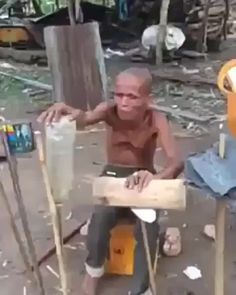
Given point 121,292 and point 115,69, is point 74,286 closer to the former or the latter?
point 121,292

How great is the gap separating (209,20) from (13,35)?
2.61 meters

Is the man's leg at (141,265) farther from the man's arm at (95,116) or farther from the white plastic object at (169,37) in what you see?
the white plastic object at (169,37)

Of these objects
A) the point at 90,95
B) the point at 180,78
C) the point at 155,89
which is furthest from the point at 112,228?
the point at 180,78

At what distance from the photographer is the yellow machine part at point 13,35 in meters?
9.49

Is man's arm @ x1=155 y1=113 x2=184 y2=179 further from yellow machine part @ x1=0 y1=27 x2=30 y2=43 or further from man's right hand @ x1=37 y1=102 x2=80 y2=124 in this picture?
yellow machine part @ x1=0 y1=27 x2=30 y2=43

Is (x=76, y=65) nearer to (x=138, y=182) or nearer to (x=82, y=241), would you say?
(x=82, y=241)

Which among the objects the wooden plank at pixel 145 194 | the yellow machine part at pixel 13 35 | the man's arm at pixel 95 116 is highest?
the wooden plank at pixel 145 194

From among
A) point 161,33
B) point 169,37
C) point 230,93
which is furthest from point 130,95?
point 169,37

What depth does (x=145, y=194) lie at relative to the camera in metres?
2.01

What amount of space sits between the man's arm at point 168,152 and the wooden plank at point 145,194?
29 centimetres

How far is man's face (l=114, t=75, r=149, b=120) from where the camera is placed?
2.51m

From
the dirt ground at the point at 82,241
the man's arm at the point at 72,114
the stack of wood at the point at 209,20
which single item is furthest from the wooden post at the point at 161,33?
the man's arm at the point at 72,114

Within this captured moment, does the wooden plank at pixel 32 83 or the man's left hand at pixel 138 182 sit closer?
the man's left hand at pixel 138 182

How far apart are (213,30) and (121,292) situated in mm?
7254
